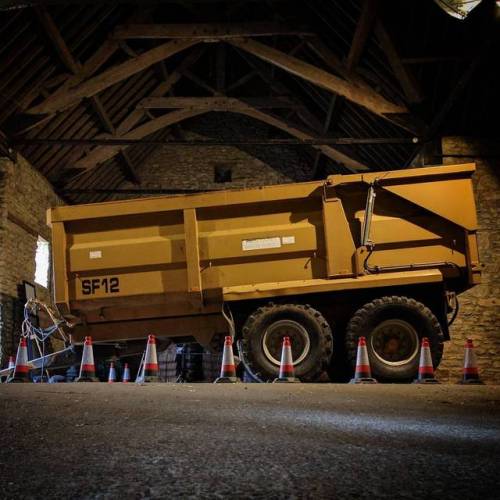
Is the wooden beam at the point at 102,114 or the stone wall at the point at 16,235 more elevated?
the wooden beam at the point at 102,114

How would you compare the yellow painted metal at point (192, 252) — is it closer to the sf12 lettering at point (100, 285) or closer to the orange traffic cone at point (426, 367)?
the sf12 lettering at point (100, 285)

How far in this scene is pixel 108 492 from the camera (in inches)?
71.7

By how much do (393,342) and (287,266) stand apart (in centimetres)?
159

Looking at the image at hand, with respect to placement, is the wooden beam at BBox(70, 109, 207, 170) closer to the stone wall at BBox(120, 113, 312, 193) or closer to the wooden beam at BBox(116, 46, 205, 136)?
the wooden beam at BBox(116, 46, 205, 136)

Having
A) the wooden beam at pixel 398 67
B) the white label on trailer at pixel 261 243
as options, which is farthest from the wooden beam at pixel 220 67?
the white label on trailer at pixel 261 243

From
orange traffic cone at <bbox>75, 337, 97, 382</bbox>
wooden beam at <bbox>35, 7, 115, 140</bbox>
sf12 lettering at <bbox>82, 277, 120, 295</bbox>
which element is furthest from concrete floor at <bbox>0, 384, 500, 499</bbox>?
wooden beam at <bbox>35, 7, 115, 140</bbox>

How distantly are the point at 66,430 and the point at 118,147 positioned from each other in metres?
13.2

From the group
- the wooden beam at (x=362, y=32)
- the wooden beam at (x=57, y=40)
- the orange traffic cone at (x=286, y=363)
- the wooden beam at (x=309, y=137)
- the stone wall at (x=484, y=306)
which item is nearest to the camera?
the orange traffic cone at (x=286, y=363)

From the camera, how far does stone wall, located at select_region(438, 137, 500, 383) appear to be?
1038 cm

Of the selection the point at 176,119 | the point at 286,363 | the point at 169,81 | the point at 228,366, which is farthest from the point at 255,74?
the point at 286,363

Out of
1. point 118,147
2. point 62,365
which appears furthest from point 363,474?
point 118,147

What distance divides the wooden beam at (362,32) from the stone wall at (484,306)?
3.36 meters

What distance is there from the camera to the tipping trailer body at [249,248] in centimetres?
696

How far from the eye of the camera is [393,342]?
22.1ft
